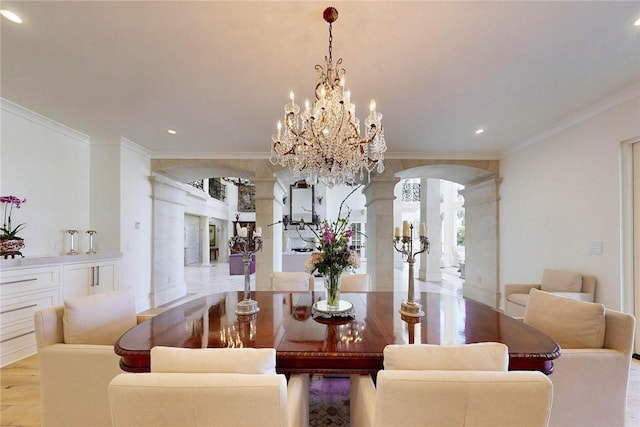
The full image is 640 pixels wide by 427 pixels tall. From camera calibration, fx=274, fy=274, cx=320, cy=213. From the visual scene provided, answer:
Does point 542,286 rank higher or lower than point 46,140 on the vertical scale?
lower

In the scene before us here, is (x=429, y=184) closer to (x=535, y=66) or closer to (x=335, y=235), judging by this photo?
(x=535, y=66)

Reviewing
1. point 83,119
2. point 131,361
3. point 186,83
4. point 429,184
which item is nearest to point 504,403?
point 131,361

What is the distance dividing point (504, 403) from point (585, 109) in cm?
369

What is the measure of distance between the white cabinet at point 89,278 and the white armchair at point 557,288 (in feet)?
17.0

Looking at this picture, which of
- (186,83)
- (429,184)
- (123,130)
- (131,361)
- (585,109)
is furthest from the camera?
(429,184)

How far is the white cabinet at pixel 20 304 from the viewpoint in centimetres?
256

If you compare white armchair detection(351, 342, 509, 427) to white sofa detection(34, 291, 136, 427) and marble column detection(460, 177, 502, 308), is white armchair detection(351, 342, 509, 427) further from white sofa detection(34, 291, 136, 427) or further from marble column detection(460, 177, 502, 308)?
marble column detection(460, 177, 502, 308)

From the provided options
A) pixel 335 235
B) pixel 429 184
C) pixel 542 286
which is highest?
pixel 429 184

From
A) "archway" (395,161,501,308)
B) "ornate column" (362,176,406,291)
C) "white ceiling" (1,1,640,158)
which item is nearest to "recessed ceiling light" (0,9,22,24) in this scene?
"white ceiling" (1,1,640,158)

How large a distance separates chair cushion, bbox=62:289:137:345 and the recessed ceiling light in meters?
1.77

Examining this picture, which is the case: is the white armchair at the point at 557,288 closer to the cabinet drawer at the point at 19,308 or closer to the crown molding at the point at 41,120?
the cabinet drawer at the point at 19,308

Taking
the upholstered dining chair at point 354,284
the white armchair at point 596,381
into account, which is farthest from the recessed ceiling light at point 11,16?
the white armchair at point 596,381

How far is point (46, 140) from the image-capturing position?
3377 millimetres

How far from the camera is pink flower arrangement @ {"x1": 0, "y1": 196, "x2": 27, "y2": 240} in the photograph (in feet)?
9.07
